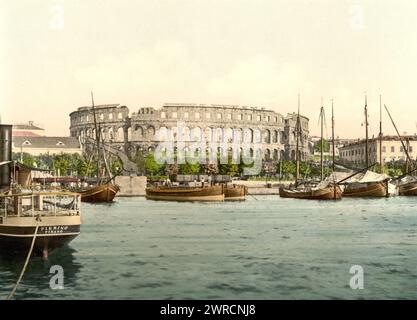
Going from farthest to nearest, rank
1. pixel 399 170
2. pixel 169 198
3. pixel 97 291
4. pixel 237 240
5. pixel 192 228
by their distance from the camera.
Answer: pixel 399 170, pixel 169 198, pixel 192 228, pixel 237 240, pixel 97 291

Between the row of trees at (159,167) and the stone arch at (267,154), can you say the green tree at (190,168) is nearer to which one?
the row of trees at (159,167)

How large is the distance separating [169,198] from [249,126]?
53.8 feet

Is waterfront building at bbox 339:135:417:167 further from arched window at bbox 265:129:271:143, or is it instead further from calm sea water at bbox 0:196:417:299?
calm sea water at bbox 0:196:417:299

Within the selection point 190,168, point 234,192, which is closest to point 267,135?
Result: point 190,168

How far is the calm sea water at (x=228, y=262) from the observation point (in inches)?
588

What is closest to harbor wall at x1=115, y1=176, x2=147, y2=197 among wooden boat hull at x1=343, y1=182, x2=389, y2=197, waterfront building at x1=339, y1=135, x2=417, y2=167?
wooden boat hull at x1=343, y1=182, x2=389, y2=197

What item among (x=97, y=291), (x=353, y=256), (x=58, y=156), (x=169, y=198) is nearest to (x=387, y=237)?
(x=353, y=256)

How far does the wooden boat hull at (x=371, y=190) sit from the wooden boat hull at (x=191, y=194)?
14.2 metres

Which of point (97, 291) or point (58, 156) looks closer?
point (97, 291)

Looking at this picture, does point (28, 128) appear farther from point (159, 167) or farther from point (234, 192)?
point (159, 167)

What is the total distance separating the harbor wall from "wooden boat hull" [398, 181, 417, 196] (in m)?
25.9

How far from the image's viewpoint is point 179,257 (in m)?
19.8

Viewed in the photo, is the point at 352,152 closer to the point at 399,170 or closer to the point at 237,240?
the point at 399,170

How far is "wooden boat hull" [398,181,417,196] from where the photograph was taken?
6212 centimetres
